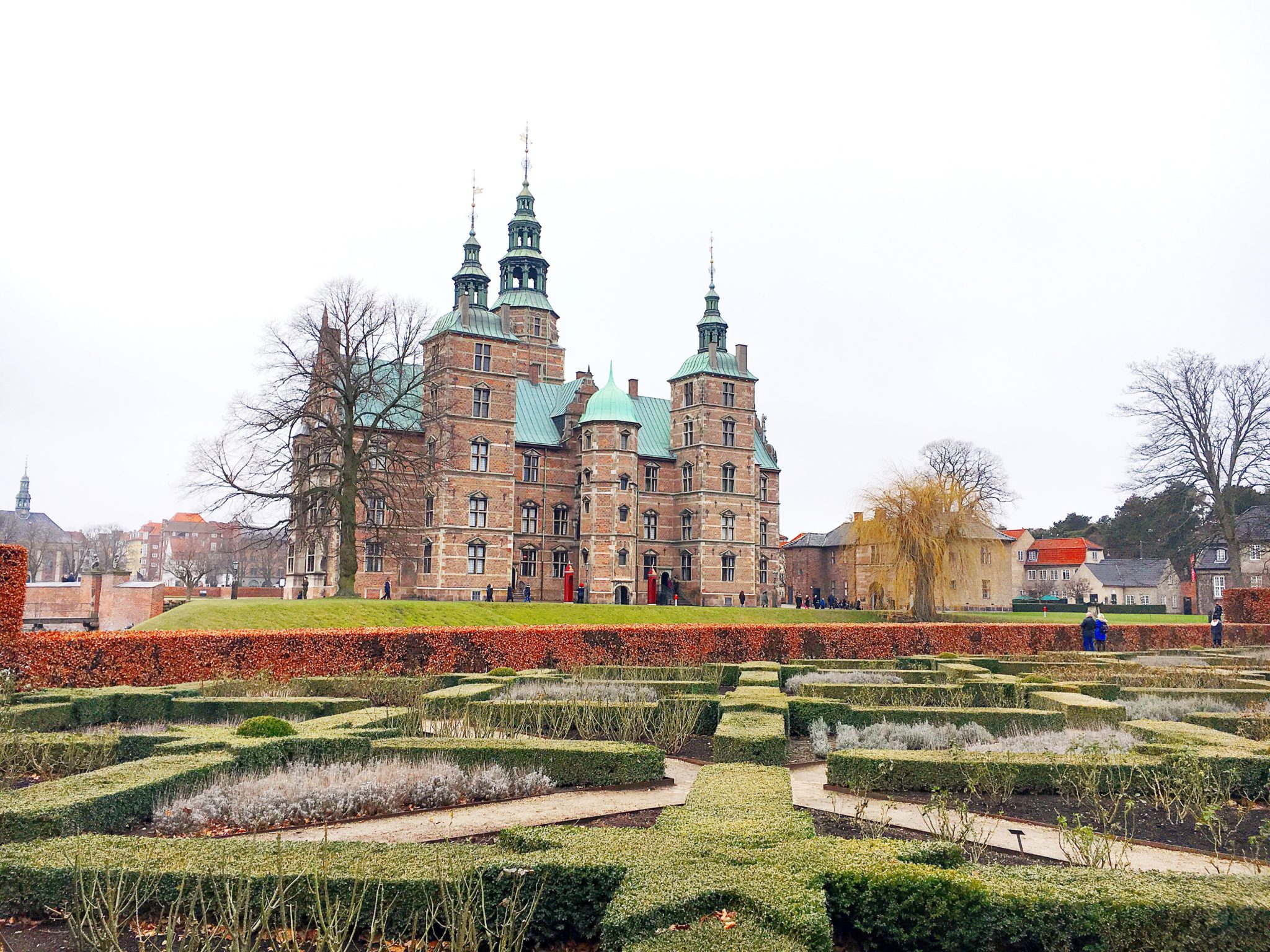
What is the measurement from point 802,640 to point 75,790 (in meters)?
20.7

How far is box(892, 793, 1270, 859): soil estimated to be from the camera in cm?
815

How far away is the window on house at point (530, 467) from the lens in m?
49.2

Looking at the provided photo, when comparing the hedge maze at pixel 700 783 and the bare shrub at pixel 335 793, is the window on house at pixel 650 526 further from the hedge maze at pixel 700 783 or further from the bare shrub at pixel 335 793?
the bare shrub at pixel 335 793

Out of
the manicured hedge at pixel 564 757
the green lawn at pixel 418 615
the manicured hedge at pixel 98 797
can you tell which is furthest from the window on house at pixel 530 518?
the manicured hedge at pixel 98 797

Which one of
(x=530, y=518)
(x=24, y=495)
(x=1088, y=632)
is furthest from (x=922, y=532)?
(x=24, y=495)

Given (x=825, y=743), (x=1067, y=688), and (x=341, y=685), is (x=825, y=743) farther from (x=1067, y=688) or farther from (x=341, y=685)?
(x=341, y=685)

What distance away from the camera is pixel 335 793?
9258 millimetres

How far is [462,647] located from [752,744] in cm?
1185

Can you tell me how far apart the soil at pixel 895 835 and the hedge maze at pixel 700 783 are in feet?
0.91

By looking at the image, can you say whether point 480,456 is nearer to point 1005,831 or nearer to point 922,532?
point 922,532

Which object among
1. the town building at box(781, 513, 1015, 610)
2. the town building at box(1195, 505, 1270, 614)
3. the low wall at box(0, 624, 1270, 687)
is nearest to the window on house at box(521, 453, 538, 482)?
the town building at box(781, 513, 1015, 610)

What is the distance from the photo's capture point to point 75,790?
27.3ft

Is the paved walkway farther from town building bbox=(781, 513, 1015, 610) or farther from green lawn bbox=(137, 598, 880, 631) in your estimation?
town building bbox=(781, 513, 1015, 610)

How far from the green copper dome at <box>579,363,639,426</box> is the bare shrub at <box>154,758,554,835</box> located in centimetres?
3657
